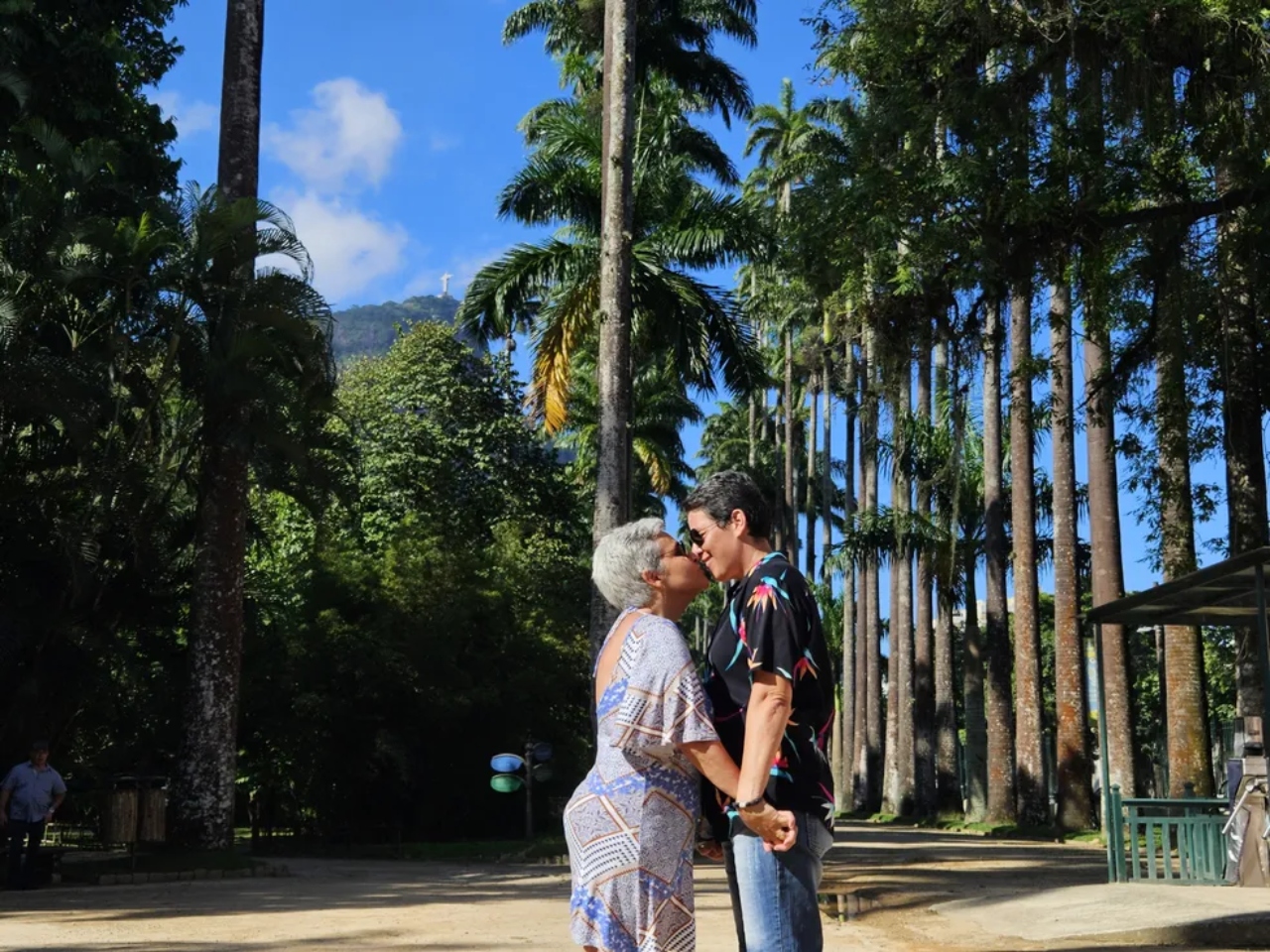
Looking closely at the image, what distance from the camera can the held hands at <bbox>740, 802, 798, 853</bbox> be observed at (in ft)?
14.1

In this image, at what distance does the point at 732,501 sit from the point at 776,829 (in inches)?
39.4

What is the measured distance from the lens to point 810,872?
174 inches

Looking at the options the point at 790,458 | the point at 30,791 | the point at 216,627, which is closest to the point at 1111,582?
the point at 216,627

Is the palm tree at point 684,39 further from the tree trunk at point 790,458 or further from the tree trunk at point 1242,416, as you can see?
the tree trunk at point 790,458

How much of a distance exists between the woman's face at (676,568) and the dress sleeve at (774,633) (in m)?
0.26

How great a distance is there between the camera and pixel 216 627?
69.2 feet

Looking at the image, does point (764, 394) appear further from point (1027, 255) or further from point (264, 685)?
point (1027, 255)

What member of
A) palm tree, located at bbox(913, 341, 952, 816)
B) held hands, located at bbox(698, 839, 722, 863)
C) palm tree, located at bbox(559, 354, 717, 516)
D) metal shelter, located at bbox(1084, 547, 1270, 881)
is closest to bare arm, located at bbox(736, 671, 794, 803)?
held hands, located at bbox(698, 839, 722, 863)

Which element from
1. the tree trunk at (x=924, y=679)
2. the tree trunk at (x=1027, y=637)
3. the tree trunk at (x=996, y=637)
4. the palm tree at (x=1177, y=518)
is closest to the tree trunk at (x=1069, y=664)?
the tree trunk at (x=1027, y=637)

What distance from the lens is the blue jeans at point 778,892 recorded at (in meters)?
4.32

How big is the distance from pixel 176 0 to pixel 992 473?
767 inches

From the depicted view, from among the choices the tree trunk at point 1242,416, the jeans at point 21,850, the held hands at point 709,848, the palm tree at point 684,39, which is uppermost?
the palm tree at point 684,39

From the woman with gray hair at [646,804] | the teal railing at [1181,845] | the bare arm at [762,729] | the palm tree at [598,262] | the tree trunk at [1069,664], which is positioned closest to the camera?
the bare arm at [762,729]

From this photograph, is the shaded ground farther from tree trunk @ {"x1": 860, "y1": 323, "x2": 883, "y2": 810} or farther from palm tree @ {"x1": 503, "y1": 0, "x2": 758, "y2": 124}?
tree trunk @ {"x1": 860, "y1": 323, "x2": 883, "y2": 810}
